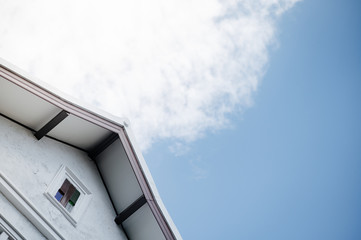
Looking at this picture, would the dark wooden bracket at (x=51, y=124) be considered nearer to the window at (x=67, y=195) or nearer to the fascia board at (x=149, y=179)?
the window at (x=67, y=195)

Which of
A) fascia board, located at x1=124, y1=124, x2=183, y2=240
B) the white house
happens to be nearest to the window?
the white house

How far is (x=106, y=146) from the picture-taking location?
9352 millimetres

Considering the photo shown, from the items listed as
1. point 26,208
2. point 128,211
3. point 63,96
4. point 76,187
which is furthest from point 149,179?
point 26,208

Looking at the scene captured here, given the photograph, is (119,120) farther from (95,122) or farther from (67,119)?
(67,119)

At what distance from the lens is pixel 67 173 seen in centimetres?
833

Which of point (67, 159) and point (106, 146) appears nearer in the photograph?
point (67, 159)

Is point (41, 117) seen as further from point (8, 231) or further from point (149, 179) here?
point (149, 179)

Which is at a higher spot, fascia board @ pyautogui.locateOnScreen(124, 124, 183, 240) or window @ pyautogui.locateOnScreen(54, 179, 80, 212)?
fascia board @ pyautogui.locateOnScreen(124, 124, 183, 240)

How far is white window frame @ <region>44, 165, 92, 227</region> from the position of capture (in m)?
7.31

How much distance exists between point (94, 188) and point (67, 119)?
1919 millimetres

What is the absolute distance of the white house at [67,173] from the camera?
21.7 ft

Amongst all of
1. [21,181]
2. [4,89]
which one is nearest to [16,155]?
[21,181]

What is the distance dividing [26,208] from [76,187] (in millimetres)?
2138

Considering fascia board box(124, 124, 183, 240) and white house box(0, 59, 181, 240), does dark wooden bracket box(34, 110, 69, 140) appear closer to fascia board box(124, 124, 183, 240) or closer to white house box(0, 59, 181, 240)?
white house box(0, 59, 181, 240)
